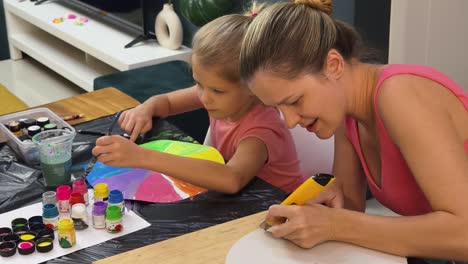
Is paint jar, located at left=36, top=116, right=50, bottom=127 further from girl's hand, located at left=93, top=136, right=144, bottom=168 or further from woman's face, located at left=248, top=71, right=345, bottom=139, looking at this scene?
woman's face, located at left=248, top=71, right=345, bottom=139

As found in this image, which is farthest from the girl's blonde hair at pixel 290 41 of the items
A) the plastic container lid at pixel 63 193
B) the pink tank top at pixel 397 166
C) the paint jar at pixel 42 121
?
the paint jar at pixel 42 121

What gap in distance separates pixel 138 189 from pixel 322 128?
1.48 ft

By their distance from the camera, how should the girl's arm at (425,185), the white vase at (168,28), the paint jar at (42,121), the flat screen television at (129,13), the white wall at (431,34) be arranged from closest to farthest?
the girl's arm at (425,185) → the paint jar at (42,121) → the white wall at (431,34) → the white vase at (168,28) → the flat screen television at (129,13)

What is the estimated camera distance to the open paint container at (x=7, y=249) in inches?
51.0

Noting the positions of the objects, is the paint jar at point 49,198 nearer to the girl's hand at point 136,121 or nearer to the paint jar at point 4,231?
the paint jar at point 4,231

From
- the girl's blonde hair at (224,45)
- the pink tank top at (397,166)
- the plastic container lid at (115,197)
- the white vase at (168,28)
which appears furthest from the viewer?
the white vase at (168,28)

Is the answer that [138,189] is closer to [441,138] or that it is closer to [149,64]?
[441,138]

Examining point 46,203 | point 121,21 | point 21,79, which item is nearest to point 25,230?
point 46,203

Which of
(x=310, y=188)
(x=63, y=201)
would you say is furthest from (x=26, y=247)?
(x=310, y=188)

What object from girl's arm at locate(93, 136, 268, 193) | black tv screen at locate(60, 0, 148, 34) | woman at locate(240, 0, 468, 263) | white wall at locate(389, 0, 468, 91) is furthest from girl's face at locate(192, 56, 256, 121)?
black tv screen at locate(60, 0, 148, 34)

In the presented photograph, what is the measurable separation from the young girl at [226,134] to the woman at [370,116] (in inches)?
10.2

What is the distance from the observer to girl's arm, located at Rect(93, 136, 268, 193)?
58.9 inches

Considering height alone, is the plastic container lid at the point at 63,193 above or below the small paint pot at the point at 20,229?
above

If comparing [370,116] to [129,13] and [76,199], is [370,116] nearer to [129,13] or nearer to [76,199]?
[76,199]
